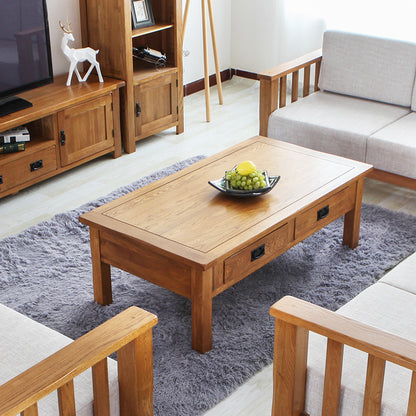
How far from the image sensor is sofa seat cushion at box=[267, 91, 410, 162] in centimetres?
394

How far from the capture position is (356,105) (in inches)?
169

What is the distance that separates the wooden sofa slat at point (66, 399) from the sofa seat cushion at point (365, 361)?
706 mm

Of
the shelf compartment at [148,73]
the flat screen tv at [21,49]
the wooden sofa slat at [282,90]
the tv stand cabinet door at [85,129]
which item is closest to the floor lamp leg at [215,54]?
the shelf compartment at [148,73]

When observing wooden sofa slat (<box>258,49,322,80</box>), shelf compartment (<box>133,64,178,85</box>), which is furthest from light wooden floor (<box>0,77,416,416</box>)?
wooden sofa slat (<box>258,49,322,80</box>)

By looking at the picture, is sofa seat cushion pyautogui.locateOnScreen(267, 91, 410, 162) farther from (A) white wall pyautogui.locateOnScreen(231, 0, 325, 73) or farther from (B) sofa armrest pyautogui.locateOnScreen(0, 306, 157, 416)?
(B) sofa armrest pyautogui.locateOnScreen(0, 306, 157, 416)

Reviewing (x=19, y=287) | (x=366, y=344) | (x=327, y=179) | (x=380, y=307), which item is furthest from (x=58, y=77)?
(x=366, y=344)

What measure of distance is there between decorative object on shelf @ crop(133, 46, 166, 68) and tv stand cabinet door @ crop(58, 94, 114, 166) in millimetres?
445

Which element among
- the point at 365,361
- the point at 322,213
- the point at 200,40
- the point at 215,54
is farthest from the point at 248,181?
the point at 200,40

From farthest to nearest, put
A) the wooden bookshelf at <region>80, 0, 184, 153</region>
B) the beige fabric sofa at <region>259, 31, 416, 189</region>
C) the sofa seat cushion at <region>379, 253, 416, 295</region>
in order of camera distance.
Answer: the wooden bookshelf at <region>80, 0, 184, 153</region>, the beige fabric sofa at <region>259, 31, 416, 189</region>, the sofa seat cushion at <region>379, 253, 416, 295</region>

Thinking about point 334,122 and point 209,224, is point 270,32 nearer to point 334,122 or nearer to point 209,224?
point 334,122

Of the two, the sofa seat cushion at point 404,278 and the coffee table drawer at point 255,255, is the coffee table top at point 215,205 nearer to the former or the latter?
the coffee table drawer at point 255,255

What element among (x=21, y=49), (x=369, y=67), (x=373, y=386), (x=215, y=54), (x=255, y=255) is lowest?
(x=255, y=255)

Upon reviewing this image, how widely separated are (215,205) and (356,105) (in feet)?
5.44

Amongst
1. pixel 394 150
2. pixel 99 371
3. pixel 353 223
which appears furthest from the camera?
A: pixel 394 150
